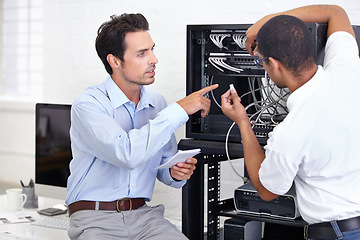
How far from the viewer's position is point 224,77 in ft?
7.05

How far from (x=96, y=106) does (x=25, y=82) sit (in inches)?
114

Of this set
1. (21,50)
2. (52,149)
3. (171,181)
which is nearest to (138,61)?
(171,181)

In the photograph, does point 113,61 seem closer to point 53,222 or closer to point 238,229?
point 238,229

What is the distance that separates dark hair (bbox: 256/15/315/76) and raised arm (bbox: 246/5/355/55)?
0.67 ft

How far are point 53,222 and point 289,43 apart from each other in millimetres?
1618

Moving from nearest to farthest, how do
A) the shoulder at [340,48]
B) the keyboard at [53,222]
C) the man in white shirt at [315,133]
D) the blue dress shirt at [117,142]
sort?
1. the man in white shirt at [315,133]
2. the shoulder at [340,48]
3. the blue dress shirt at [117,142]
4. the keyboard at [53,222]

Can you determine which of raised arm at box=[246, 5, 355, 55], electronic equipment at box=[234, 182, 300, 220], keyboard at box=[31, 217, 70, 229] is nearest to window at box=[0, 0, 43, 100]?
keyboard at box=[31, 217, 70, 229]

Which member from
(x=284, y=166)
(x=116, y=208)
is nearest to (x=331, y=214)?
(x=284, y=166)

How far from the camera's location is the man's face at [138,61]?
2117 millimetres

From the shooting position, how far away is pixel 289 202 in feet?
6.45

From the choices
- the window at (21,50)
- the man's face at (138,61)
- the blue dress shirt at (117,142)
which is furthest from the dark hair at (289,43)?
the window at (21,50)

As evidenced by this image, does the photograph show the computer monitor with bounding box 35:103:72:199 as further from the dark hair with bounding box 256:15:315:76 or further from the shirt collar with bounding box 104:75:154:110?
the dark hair with bounding box 256:15:315:76

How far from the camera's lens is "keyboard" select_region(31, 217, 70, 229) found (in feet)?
8.67

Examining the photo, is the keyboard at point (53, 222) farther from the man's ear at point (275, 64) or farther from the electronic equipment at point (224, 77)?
the man's ear at point (275, 64)
